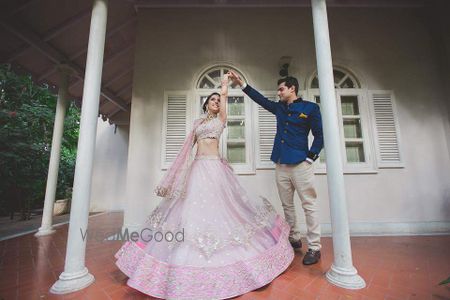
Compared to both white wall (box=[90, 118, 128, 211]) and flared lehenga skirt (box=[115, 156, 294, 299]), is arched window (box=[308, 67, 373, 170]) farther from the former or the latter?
white wall (box=[90, 118, 128, 211])

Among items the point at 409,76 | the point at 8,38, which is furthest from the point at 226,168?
the point at 8,38

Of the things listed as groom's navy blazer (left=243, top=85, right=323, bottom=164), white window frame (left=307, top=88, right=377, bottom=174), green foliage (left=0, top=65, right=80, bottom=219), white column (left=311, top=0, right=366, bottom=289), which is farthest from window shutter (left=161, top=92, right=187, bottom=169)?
green foliage (left=0, top=65, right=80, bottom=219)

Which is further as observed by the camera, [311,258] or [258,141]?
[258,141]

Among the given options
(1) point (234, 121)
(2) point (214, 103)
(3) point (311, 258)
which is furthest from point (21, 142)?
(3) point (311, 258)

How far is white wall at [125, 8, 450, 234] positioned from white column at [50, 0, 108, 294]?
51.8 inches

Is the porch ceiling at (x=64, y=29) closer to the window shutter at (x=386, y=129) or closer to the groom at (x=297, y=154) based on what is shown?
the window shutter at (x=386, y=129)

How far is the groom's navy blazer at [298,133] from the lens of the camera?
2291 mm

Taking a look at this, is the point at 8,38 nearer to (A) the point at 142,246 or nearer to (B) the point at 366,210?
(A) the point at 142,246

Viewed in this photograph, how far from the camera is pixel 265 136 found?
11.3ft

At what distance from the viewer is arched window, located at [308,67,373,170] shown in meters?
3.47

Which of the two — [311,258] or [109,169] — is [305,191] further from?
[109,169]

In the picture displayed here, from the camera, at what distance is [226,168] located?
7.61 feet

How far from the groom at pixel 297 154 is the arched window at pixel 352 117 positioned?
4.15 ft

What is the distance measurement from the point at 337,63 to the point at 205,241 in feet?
11.7
